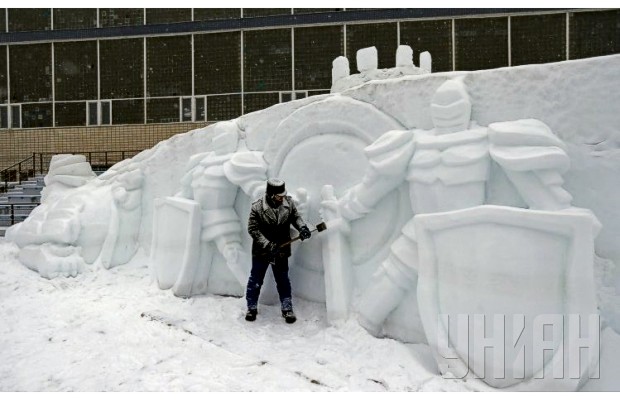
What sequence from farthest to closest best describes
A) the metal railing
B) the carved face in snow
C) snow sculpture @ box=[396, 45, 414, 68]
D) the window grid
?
the metal railing, the window grid, snow sculpture @ box=[396, 45, 414, 68], the carved face in snow

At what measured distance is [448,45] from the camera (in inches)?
435

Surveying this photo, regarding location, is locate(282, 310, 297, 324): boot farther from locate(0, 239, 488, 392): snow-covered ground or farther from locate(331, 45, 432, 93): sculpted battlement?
locate(331, 45, 432, 93): sculpted battlement

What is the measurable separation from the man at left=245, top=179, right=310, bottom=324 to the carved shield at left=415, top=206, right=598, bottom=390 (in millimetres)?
1269

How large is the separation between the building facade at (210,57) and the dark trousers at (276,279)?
770 cm

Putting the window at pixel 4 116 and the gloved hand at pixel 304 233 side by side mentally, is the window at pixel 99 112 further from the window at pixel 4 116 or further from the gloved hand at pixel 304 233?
the gloved hand at pixel 304 233

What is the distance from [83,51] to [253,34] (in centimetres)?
421

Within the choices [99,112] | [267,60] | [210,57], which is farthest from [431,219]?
[99,112]

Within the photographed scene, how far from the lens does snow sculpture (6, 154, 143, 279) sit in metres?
5.68

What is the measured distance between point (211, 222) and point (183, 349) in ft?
4.66

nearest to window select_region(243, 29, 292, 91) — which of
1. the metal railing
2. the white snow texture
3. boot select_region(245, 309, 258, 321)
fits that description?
the metal railing

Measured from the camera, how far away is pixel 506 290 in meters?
3.15

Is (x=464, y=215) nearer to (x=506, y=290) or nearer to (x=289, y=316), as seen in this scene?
(x=506, y=290)

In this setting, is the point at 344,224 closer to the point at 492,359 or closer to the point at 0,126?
the point at 492,359
